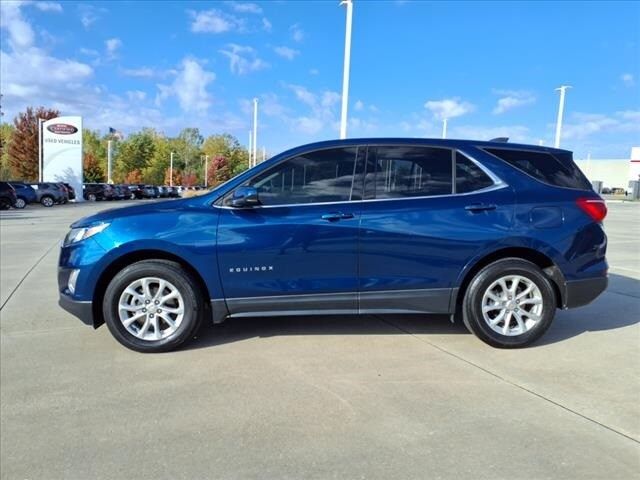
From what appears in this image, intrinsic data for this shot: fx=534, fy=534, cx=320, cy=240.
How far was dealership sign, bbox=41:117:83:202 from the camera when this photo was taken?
4509cm

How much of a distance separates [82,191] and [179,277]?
4635cm

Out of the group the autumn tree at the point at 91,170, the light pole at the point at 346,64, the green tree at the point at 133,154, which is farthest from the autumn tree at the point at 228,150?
the light pole at the point at 346,64

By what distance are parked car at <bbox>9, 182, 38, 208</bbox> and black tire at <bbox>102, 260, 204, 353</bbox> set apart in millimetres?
30661

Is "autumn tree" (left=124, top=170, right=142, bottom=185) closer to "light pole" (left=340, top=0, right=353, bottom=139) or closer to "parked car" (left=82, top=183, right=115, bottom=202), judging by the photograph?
"parked car" (left=82, top=183, right=115, bottom=202)

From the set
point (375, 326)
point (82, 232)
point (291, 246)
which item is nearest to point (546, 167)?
point (375, 326)

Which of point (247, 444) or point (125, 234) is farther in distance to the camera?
point (125, 234)

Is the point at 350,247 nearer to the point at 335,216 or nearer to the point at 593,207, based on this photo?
the point at 335,216

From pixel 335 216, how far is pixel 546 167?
81.7 inches

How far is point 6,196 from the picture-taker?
29469 millimetres

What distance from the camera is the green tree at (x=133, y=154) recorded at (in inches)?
3728

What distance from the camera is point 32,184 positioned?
1375 inches

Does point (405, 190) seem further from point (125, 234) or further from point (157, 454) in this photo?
point (157, 454)

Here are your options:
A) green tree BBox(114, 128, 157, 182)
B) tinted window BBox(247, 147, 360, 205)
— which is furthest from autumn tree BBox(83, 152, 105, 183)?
tinted window BBox(247, 147, 360, 205)

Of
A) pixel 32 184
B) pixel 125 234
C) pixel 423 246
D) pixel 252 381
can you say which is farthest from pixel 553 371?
pixel 32 184
